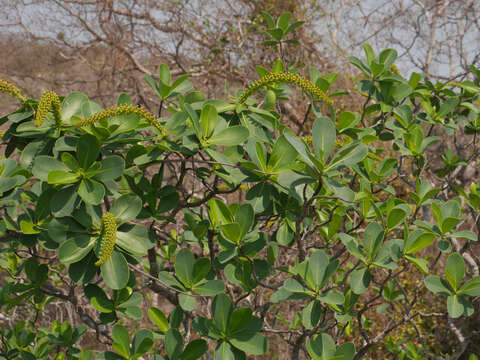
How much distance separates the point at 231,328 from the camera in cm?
110

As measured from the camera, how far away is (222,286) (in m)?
1.11

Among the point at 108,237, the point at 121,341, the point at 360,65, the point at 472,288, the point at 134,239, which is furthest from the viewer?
the point at 360,65

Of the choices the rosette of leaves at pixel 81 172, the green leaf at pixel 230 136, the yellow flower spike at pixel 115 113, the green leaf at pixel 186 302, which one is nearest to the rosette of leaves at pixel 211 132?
the green leaf at pixel 230 136

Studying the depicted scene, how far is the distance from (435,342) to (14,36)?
6349 mm

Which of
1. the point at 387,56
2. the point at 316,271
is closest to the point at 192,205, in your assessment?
the point at 316,271

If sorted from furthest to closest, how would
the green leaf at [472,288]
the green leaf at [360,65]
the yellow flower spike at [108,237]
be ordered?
the green leaf at [360,65] → the green leaf at [472,288] → the yellow flower spike at [108,237]

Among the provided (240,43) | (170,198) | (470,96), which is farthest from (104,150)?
(240,43)

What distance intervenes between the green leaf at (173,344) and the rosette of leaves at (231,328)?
0.07 metres

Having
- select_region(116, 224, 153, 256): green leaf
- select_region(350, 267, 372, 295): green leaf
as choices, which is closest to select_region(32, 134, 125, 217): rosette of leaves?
select_region(116, 224, 153, 256): green leaf

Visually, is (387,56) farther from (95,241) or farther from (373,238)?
(95,241)

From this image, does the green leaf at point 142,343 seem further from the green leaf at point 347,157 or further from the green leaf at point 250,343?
the green leaf at point 347,157

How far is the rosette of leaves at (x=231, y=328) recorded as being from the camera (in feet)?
3.55

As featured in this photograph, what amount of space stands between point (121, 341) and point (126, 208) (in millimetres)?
405

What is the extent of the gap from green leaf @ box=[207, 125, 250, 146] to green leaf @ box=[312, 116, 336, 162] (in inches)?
7.2
